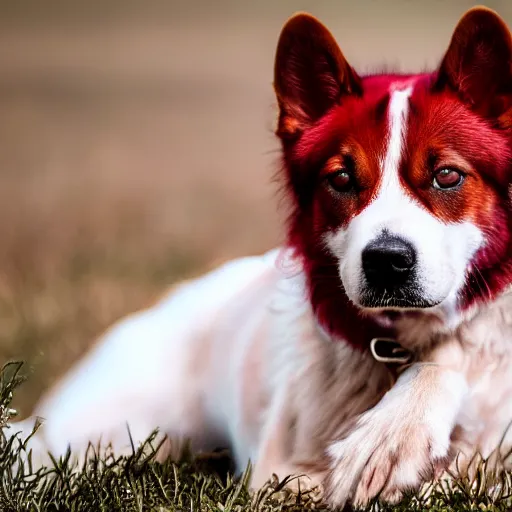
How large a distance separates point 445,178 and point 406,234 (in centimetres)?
19

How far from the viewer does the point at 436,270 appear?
7.02 ft

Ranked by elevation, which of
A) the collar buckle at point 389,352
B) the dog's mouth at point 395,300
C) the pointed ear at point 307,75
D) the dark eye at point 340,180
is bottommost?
the collar buckle at point 389,352

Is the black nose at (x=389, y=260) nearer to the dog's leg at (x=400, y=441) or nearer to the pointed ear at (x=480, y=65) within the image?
the dog's leg at (x=400, y=441)

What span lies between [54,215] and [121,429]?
176 centimetres

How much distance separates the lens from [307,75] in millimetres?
2412

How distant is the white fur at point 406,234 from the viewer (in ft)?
6.98

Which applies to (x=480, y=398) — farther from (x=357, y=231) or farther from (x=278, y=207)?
(x=278, y=207)

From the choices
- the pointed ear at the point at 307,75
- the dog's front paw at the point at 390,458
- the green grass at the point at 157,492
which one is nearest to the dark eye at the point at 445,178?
the pointed ear at the point at 307,75

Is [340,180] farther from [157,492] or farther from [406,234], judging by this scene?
[157,492]

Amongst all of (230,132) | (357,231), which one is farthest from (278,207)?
(230,132)

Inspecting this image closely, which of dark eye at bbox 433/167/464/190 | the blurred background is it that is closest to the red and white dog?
dark eye at bbox 433/167/464/190

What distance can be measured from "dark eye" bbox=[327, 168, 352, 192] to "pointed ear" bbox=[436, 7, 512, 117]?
294mm

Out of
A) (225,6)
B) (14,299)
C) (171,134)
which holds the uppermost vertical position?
(225,6)

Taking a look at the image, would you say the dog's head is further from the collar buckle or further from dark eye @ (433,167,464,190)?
the collar buckle
